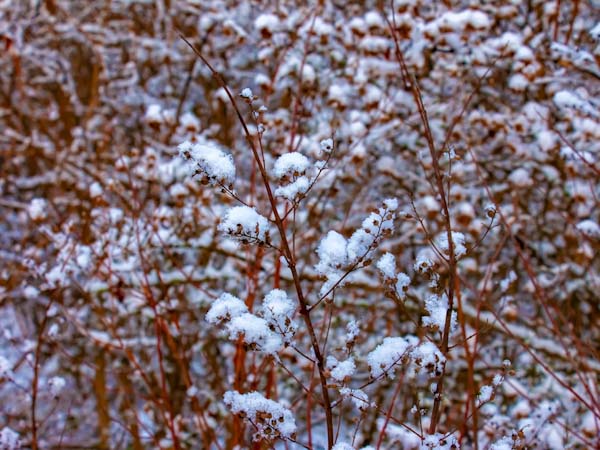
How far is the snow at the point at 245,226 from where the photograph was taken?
1.01 m

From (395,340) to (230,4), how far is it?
481 centimetres

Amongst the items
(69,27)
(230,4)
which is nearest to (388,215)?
(230,4)

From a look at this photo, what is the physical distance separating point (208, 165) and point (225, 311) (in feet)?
0.88

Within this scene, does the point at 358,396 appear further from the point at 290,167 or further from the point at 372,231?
the point at 290,167

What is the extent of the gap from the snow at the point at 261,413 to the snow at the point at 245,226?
295 millimetres

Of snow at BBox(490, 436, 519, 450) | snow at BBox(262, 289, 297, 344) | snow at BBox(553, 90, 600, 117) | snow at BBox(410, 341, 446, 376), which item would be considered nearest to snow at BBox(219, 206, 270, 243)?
snow at BBox(262, 289, 297, 344)

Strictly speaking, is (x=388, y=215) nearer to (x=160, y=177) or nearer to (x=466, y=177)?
(x=160, y=177)

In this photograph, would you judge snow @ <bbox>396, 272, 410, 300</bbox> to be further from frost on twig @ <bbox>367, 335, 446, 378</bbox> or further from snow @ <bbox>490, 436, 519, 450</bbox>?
snow @ <bbox>490, 436, 519, 450</bbox>

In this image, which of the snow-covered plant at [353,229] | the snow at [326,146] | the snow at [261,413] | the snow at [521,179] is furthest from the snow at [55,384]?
the snow at [521,179]

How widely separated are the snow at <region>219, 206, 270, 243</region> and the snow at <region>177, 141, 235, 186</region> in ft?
0.19

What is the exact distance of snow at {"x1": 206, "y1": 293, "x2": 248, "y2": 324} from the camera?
1.05m

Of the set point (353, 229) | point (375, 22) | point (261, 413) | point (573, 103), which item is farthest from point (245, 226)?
point (375, 22)

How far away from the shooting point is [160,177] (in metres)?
3.67

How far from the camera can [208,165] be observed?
1.02 meters
